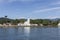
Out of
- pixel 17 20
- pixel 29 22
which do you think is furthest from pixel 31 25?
pixel 17 20

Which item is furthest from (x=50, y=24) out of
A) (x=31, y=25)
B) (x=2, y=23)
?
(x=2, y=23)

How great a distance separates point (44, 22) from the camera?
394 feet

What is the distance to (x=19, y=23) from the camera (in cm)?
11812

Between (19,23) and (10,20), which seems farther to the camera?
(10,20)

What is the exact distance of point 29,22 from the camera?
385 ft

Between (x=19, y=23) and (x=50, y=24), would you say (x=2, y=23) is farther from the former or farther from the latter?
(x=50, y=24)

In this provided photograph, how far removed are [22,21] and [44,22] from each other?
560 inches

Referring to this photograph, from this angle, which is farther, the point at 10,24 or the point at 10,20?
the point at 10,20

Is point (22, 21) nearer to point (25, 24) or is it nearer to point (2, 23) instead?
point (25, 24)

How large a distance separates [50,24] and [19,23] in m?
20.0

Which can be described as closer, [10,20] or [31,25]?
[31,25]

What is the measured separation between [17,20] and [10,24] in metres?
6.82

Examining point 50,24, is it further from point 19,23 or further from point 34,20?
point 19,23

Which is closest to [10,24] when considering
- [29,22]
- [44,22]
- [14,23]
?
[14,23]
